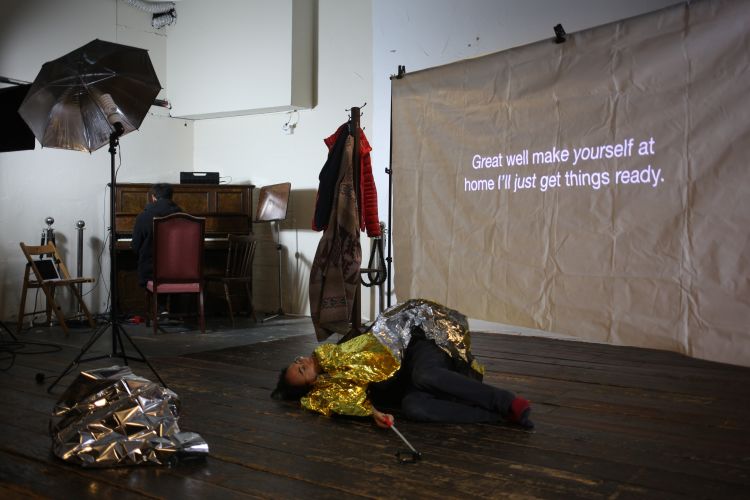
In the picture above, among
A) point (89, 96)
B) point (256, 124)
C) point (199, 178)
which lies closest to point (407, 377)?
point (89, 96)

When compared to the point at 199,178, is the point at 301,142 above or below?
above

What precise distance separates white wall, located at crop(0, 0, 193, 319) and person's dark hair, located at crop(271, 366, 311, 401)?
13.9 feet

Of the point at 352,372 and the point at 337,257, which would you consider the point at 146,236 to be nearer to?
the point at 337,257

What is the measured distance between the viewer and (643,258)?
398 centimetres

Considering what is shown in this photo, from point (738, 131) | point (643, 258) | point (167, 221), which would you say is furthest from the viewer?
point (167, 221)

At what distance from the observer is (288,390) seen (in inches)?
121

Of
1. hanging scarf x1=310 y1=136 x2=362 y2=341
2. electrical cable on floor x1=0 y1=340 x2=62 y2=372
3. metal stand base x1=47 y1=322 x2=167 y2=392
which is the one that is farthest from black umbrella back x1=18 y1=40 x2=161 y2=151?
electrical cable on floor x1=0 y1=340 x2=62 y2=372

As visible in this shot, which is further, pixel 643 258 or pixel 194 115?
pixel 194 115

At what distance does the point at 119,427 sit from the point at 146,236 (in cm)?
376

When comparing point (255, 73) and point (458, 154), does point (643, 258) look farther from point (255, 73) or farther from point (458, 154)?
point (255, 73)

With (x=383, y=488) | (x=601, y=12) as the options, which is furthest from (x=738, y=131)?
(x=383, y=488)

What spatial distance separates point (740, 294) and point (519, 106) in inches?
70.6

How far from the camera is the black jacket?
577 centimetres

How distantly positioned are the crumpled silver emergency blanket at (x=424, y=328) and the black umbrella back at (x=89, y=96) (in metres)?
1.73
